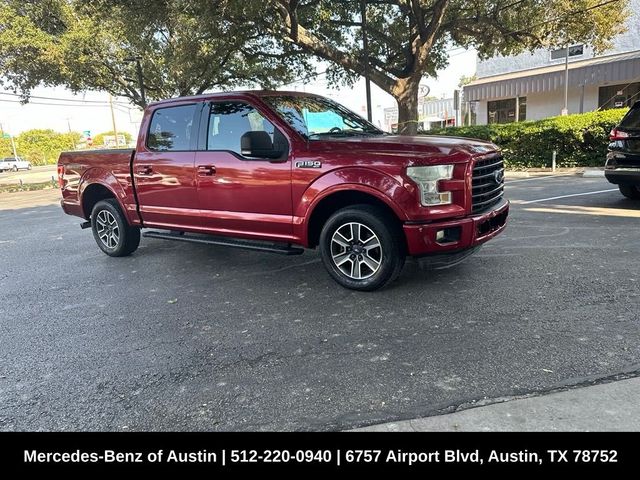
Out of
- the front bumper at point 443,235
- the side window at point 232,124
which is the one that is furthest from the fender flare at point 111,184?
the front bumper at point 443,235

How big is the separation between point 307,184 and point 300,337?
1.56 metres

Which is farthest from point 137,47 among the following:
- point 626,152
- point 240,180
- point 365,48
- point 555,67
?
point 555,67

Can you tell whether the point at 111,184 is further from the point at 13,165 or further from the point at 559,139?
the point at 13,165

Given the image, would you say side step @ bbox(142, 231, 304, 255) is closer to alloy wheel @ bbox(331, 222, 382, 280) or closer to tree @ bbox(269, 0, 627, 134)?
alloy wheel @ bbox(331, 222, 382, 280)

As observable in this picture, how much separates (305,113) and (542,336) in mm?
3188

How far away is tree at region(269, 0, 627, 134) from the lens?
574 inches

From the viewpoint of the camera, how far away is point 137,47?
19562 millimetres

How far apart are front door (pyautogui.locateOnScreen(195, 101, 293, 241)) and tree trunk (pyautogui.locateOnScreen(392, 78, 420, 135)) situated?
36.9ft

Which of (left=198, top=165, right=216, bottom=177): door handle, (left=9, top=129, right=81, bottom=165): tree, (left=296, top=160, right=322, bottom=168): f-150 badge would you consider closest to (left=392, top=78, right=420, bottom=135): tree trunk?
(left=198, top=165, right=216, bottom=177): door handle

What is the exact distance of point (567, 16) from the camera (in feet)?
48.8

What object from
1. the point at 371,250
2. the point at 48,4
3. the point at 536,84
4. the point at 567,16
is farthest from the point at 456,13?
the point at 48,4

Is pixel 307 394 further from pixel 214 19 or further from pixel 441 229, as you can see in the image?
pixel 214 19

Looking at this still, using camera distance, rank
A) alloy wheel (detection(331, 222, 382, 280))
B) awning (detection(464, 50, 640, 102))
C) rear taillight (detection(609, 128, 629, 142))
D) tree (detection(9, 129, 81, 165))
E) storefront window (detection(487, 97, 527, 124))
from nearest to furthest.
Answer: alloy wheel (detection(331, 222, 382, 280)) < rear taillight (detection(609, 128, 629, 142)) < awning (detection(464, 50, 640, 102)) < storefront window (detection(487, 97, 527, 124)) < tree (detection(9, 129, 81, 165))

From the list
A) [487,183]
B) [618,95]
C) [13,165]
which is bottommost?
[487,183]
